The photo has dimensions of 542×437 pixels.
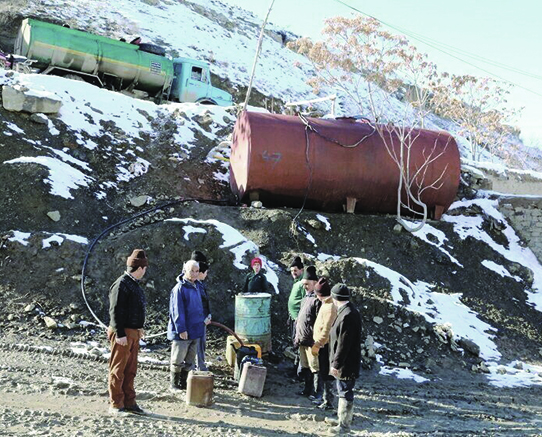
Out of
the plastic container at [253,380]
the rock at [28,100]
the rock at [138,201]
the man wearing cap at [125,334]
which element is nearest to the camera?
the man wearing cap at [125,334]

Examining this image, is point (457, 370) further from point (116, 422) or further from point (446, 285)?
point (116, 422)

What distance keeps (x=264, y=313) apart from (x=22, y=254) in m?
3.75

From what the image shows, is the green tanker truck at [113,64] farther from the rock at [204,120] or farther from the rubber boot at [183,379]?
the rubber boot at [183,379]

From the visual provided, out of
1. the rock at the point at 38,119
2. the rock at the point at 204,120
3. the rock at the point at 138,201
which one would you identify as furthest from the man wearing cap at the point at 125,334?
the rock at the point at 204,120

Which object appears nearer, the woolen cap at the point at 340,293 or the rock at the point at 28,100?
the woolen cap at the point at 340,293

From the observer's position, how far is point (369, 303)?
898cm

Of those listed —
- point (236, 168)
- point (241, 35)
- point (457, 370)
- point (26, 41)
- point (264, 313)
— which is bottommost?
point (457, 370)

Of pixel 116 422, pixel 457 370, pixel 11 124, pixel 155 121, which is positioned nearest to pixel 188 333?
pixel 116 422

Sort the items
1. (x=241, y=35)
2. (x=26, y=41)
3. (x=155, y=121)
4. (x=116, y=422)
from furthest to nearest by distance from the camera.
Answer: (x=241, y=35), (x=26, y=41), (x=155, y=121), (x=116, y=422)

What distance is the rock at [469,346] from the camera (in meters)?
8.77

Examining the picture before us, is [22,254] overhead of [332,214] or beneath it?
beneath

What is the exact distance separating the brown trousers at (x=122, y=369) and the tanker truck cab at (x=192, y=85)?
16036 mm

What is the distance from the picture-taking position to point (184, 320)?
600 centimetres

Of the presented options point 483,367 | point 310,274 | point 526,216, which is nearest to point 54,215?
point 310,274
